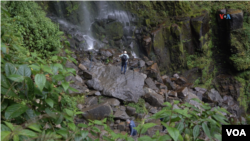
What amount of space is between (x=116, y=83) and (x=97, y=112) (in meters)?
2.65

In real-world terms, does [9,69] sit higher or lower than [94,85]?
higher

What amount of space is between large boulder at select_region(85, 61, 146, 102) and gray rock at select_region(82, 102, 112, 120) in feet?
4.18

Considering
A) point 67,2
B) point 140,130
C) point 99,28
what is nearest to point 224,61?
point 99,28

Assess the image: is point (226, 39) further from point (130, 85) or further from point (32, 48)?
point (32, 48)

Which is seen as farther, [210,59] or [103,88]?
[210,59]

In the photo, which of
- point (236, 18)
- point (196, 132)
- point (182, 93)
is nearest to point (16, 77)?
point (196, 132)

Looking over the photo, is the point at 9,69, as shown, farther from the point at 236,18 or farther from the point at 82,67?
the point at 236,18

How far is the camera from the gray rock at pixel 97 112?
6189 millimetres

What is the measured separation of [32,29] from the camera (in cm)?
593

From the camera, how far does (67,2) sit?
12.4 meters

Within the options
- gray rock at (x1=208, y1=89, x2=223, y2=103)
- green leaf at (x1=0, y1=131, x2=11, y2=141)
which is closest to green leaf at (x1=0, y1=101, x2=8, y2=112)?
green leaf at (x1=0, y1=131, x2=11, y2=141)

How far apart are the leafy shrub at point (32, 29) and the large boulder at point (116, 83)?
2.77 metres

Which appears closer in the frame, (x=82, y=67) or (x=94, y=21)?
(x=82, y=67)

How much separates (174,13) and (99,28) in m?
7.17
